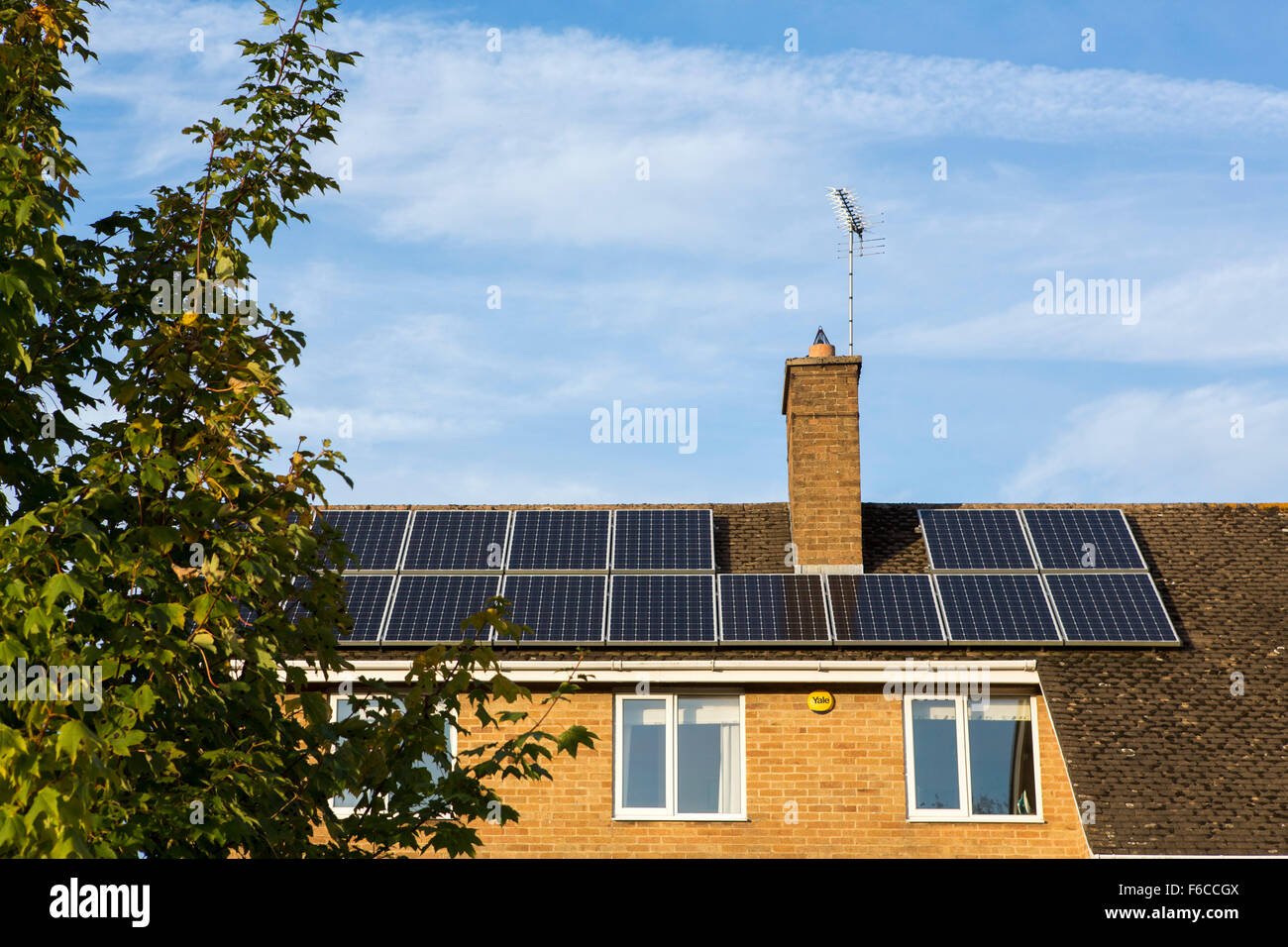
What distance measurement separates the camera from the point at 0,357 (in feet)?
20.8

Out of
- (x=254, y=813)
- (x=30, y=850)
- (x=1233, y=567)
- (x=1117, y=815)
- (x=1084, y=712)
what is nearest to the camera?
(x=30, y=850)

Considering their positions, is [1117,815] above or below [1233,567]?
below

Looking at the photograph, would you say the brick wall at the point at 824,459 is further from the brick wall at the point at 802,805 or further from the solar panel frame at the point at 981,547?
the brick wall at the point at 802,805

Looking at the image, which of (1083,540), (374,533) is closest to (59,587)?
(374,533)

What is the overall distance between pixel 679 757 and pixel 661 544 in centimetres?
395

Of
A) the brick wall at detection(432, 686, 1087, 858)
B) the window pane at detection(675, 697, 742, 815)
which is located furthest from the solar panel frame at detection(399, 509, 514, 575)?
the window pane at detection(675, 697, 742, 815)

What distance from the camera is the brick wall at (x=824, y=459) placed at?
19.3 meters

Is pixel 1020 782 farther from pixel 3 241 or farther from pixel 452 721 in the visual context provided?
pixel 3 241

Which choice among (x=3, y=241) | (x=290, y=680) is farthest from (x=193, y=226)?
(x=290, y=680)

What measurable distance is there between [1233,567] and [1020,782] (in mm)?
5870

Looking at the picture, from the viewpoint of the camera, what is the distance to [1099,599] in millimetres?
18219
